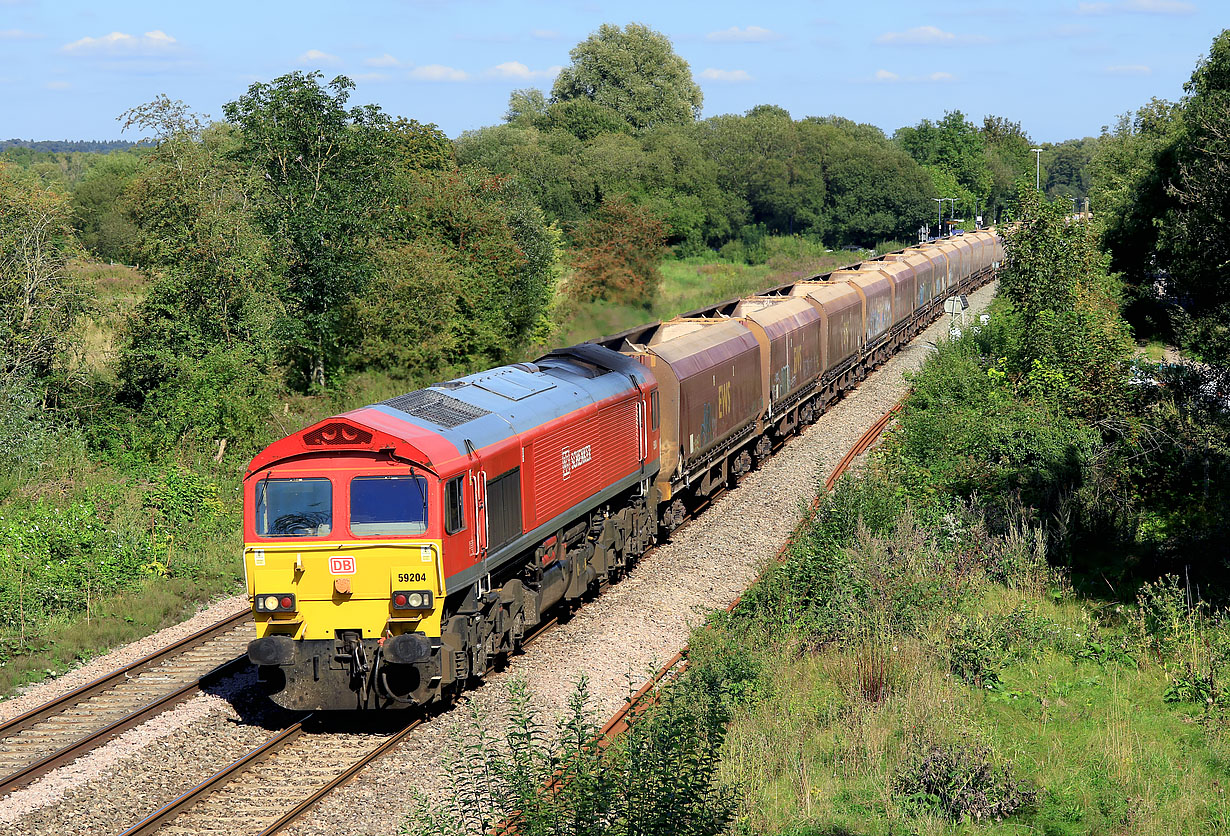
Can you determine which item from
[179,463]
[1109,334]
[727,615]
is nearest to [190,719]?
[727,615]

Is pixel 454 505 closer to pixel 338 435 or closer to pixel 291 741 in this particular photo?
pixel 338 435

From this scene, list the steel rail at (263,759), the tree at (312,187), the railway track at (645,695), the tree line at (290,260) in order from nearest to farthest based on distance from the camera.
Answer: the steel rail at (263,759) < the railway track at (645,695) < the tree line at (290,260) < the tree at (312,187)

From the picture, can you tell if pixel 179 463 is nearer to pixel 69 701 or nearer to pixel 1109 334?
pixel 69 701

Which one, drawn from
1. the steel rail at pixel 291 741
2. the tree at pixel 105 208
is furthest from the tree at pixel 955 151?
the steel rail at pixel 291 741

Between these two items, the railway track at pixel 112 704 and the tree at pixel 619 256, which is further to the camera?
the tree at pixel 619 256

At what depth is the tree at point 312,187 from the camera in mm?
32438

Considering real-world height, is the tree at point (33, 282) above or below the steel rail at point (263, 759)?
above

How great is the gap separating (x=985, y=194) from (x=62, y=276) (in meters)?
109

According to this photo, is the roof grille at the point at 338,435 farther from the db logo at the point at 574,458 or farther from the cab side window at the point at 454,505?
the db logo at the point at 574,458

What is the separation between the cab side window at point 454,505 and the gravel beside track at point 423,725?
7.06 feet

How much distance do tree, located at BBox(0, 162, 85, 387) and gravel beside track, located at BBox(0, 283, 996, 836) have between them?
12204mm

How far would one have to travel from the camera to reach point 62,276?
86.5 feet

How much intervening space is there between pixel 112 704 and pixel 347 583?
433 cm

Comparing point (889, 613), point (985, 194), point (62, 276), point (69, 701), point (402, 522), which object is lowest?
point (69, 701)
